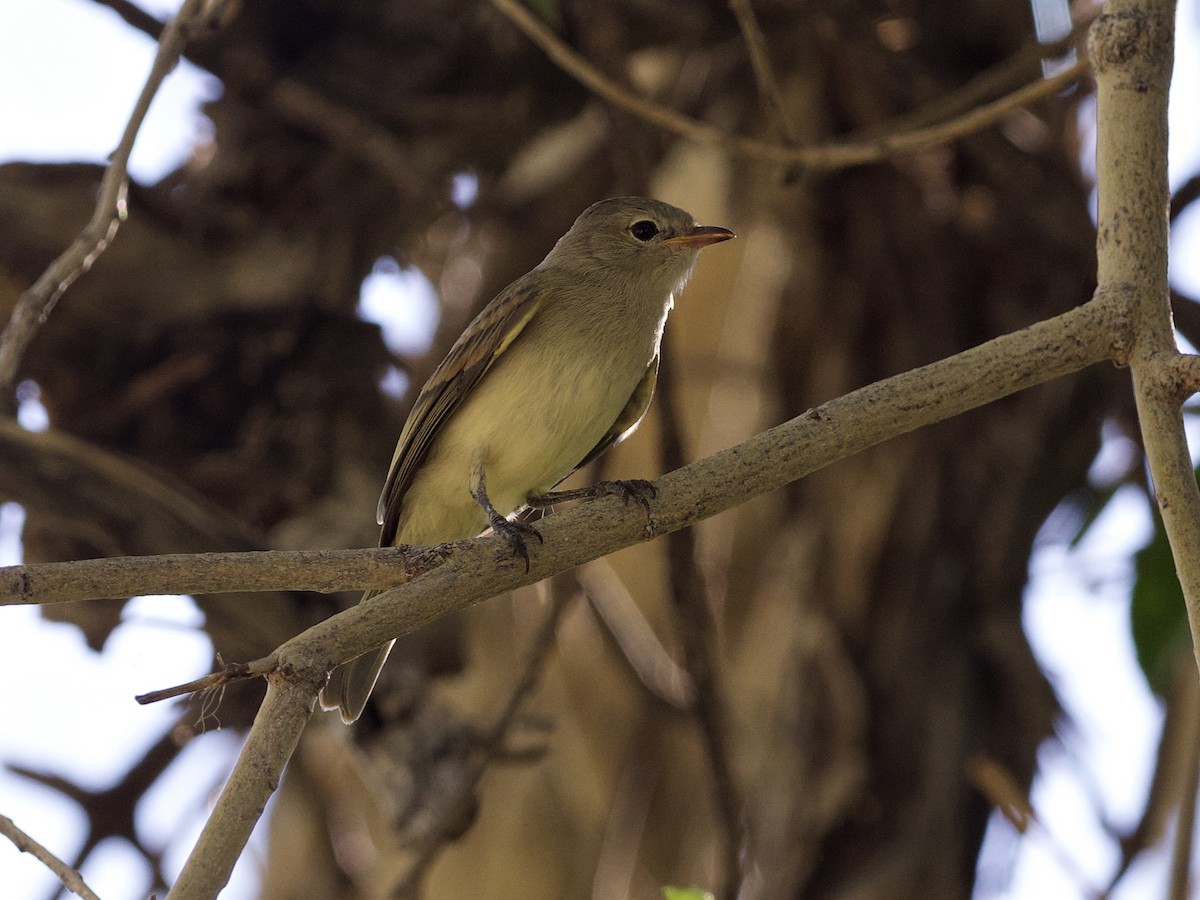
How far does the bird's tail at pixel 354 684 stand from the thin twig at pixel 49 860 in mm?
1311

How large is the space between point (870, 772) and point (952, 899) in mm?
473

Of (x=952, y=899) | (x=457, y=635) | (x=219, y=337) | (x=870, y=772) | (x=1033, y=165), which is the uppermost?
(x=1033, y=165)

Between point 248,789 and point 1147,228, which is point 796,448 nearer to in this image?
point 1147,228

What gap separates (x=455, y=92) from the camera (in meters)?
4.72

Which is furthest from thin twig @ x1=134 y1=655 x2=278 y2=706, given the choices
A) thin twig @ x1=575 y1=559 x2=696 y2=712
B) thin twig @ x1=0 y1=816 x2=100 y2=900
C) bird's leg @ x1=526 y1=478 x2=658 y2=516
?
thin twig @ x1=575 y1=559 x2=696 y2=712

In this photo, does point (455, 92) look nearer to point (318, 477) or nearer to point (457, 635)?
point (318, 477)

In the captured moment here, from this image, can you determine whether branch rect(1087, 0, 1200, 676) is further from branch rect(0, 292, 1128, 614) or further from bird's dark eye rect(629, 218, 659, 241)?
bird's dark eye rect(629, 218, 659, 241)

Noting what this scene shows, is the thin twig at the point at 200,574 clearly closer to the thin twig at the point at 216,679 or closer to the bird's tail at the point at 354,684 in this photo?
the thin twig at the point at 216,679

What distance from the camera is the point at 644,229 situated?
13.3ft

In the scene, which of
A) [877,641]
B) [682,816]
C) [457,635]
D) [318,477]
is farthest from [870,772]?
[318,477]

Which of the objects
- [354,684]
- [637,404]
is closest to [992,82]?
[637,404]

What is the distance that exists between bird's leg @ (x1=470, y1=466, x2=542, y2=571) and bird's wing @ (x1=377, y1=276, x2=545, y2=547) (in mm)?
162

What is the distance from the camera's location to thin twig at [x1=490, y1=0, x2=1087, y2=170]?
324 centimetres

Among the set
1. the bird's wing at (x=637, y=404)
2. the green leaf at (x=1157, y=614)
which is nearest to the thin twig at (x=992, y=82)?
the bird's wing at (x=637, y=404)
